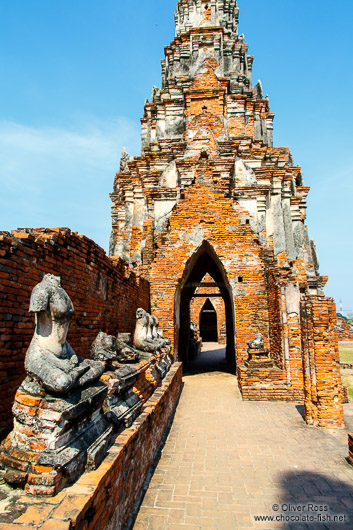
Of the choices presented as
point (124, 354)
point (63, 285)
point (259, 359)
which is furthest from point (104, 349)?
point (259, 359)

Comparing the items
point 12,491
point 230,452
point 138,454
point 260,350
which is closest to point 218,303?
point 260,350

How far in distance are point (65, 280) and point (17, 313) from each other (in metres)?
1.30

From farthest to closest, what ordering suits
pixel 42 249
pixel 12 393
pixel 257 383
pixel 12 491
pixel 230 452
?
pixel 257 383 → pixel 230 452 → pixel 42 249 → pixel 12 393 → pixel 12 491

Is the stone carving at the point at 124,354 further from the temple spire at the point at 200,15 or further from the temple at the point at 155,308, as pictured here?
the temple spire at the point at 200,15

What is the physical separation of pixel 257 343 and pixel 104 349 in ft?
17.1

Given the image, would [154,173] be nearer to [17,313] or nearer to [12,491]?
[17,313]

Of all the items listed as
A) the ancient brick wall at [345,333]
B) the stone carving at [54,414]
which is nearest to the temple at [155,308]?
the stone carving at [54,414]

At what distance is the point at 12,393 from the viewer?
322 cm

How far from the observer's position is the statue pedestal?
28.2 ft

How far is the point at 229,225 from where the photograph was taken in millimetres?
10133

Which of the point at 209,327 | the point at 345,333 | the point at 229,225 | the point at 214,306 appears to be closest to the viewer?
the point at 229,225

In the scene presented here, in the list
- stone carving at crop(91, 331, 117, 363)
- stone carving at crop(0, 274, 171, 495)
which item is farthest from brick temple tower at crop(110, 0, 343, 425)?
stone carving at crop(0, 274, 171, 495)

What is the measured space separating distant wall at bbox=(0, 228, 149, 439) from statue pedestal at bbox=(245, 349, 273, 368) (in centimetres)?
328

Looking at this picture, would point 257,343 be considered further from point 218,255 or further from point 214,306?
point 214,306
